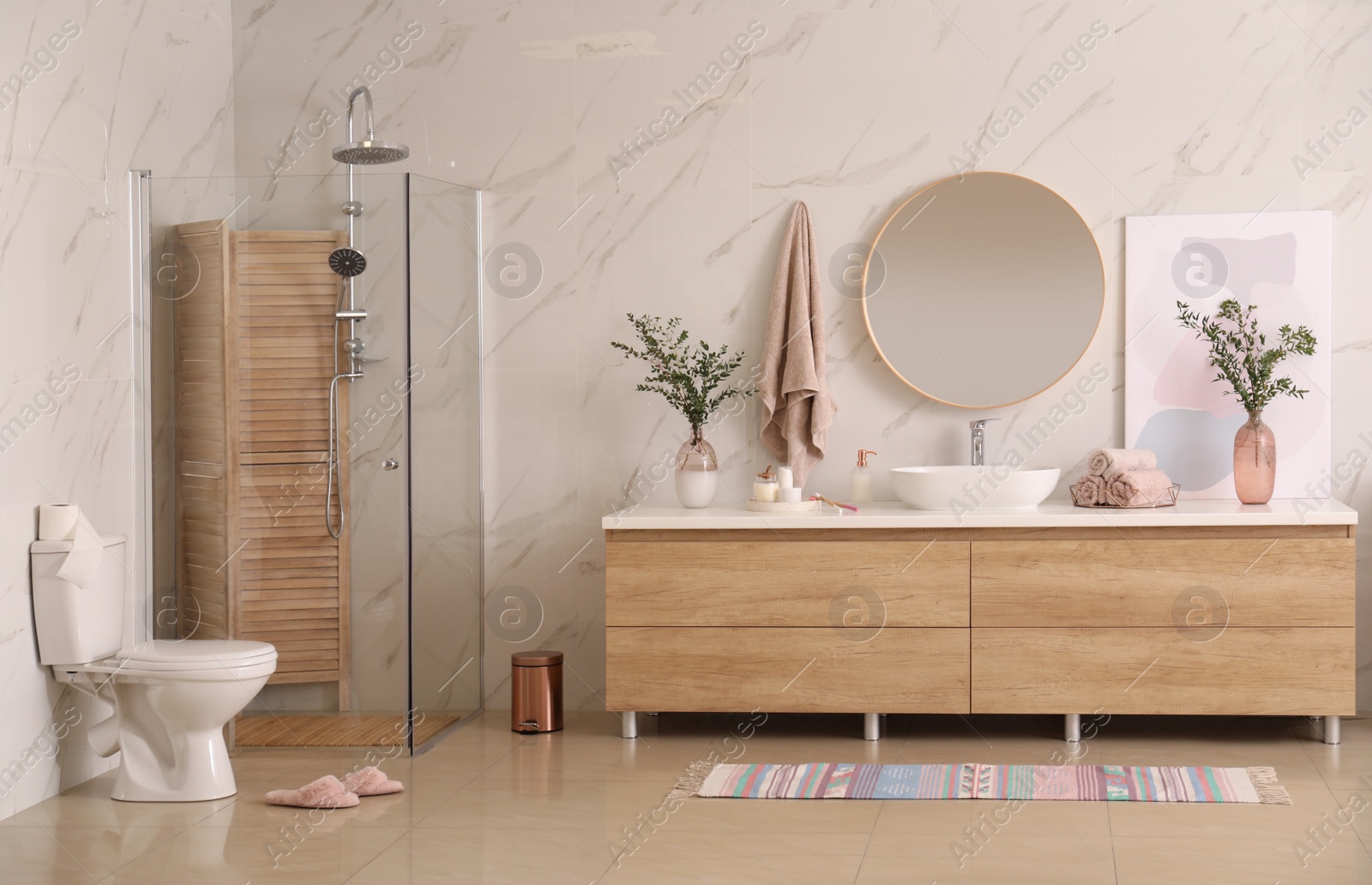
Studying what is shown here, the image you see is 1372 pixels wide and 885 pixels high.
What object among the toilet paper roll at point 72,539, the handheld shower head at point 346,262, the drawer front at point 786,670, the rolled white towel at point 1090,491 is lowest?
the drawer front at point 786,670

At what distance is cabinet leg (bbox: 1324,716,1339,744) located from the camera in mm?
3623

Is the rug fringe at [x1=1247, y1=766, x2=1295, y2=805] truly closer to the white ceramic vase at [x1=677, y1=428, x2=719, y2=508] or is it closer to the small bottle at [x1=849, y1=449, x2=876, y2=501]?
the small bottle at [x1=849, y1=449, x2=876, y2=501]

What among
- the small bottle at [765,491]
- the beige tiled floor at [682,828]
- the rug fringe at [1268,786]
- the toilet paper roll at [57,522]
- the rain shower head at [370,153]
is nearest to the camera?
the beige tiled floor at [682,828]

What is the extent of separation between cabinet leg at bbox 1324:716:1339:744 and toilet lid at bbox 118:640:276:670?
10.2 ft

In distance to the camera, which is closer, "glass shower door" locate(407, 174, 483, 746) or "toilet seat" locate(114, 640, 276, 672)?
"toilet seat" locate(114, 640, 276, 672)

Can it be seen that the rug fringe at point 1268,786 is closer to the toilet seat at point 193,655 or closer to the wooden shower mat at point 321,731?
the wooden shower mat at point 321,731

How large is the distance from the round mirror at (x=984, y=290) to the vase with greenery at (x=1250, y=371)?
39 cm

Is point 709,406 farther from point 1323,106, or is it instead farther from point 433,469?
point 1323,106

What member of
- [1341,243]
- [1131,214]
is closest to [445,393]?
[1131,214]

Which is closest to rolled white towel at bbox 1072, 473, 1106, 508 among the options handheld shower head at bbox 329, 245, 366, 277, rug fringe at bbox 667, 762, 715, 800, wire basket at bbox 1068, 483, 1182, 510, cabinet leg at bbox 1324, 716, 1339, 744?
wire basket at bbox 1068, 483, 1182, 510

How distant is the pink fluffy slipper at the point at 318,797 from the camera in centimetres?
320

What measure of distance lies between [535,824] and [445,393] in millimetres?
1467

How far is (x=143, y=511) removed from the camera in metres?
3.71

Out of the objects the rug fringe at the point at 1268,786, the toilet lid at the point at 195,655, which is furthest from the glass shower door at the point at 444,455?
the rug fringe at the point at 1268,786
